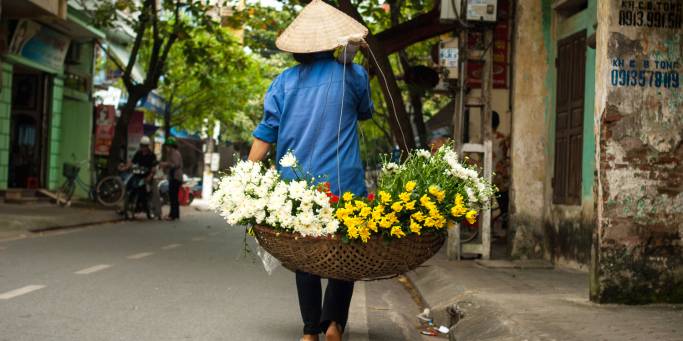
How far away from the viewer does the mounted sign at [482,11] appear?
36.3 ft

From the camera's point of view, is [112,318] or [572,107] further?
[572,107]

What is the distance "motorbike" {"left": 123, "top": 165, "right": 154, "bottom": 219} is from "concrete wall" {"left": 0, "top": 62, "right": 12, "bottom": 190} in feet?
13.0

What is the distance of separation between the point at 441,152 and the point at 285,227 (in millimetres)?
1023

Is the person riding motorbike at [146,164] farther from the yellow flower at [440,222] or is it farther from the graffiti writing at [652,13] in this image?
the yellow flower at [440,222]

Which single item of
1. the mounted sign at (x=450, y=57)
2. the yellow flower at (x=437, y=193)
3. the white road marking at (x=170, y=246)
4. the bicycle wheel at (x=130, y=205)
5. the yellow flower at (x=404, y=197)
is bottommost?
the white road marking at (x=170, y=246)

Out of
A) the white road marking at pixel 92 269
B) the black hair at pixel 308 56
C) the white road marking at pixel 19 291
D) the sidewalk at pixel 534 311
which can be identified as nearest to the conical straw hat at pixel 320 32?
the black hair at pixel 308 56

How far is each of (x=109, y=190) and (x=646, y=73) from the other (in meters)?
17.0

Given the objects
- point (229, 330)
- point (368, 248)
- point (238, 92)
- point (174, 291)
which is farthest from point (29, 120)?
point (368, 248)

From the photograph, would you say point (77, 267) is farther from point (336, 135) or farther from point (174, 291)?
point (336, 135)

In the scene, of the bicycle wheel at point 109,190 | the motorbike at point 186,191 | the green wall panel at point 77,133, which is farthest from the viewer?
the green wall panel at point 77,133

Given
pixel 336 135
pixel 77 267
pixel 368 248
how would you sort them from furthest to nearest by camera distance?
pixel 77 267
pixel 336 135
pixel 368 248

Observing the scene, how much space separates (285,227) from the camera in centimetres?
467

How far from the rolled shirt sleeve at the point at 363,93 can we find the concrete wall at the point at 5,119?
1799 centimetres

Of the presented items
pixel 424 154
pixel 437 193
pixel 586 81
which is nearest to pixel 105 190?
pixel 586 81
